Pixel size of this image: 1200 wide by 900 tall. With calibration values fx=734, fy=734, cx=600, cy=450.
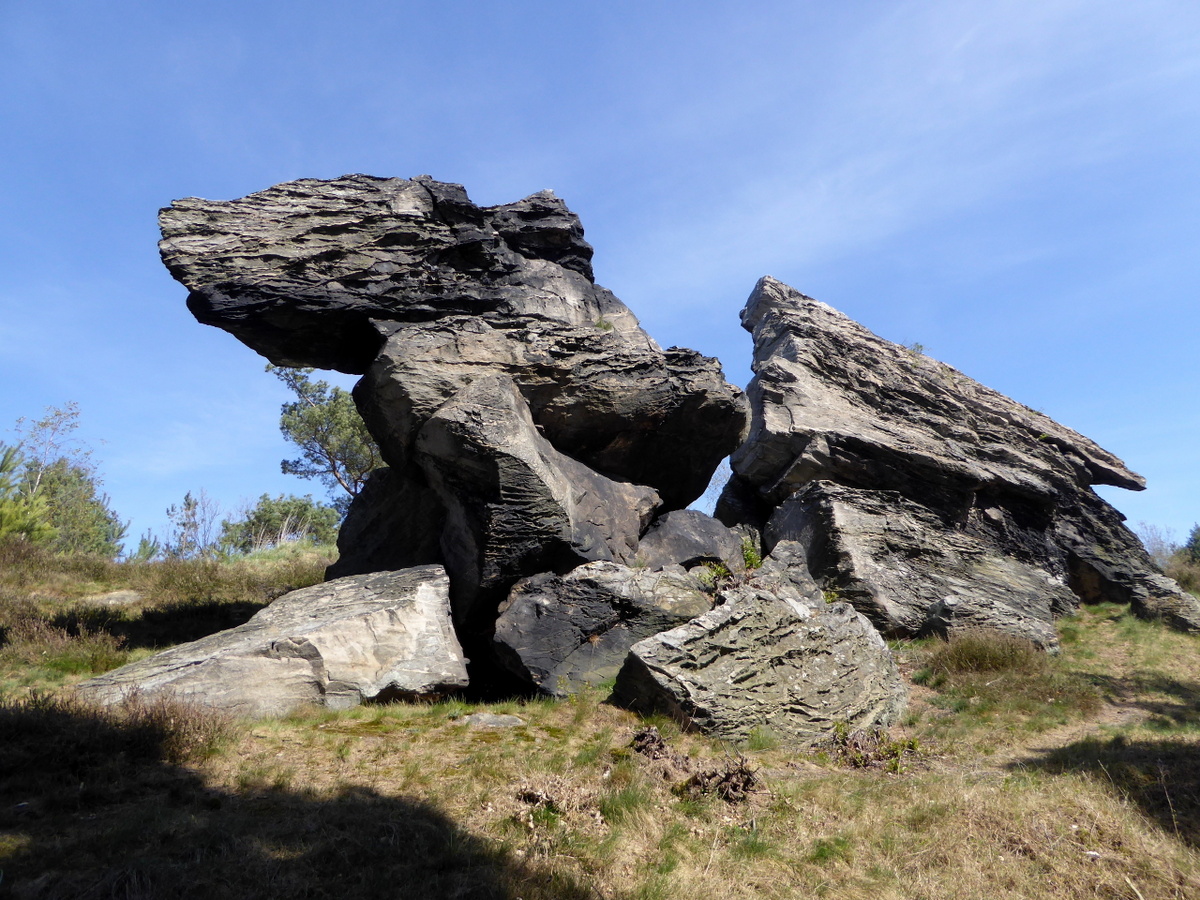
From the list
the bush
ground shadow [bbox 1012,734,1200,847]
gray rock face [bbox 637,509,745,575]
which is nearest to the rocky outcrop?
gray rock face [bbox 637,509,745,575]

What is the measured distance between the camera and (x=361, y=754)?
24.5 ft

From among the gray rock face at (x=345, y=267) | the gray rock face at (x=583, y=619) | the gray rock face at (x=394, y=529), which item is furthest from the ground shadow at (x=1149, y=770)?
the gray rock face at (x=345, y=267)

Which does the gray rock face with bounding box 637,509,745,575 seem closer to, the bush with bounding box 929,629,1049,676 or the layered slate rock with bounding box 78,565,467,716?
the bush with bounding box 929,629,1049,676

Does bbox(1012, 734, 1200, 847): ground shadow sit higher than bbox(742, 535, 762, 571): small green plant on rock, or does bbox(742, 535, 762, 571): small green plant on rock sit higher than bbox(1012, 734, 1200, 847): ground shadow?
bbox(742, 535, 762, 571): small green plant on rock

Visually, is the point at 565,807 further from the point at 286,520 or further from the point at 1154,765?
the point at 286,520

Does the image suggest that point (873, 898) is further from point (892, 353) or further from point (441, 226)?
point (892, 353)

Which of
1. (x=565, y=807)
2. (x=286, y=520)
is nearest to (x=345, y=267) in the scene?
(x=565, y=807)

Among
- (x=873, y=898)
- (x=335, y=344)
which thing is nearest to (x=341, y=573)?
(x=335, y=344)

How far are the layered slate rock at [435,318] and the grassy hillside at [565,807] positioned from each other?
5697 mm

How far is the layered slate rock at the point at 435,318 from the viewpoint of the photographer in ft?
40.4

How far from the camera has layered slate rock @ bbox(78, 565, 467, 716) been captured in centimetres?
859

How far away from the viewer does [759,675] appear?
9359mm

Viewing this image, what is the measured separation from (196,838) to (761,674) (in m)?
6.49

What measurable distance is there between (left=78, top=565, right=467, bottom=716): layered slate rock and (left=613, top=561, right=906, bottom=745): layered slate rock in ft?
9.12
